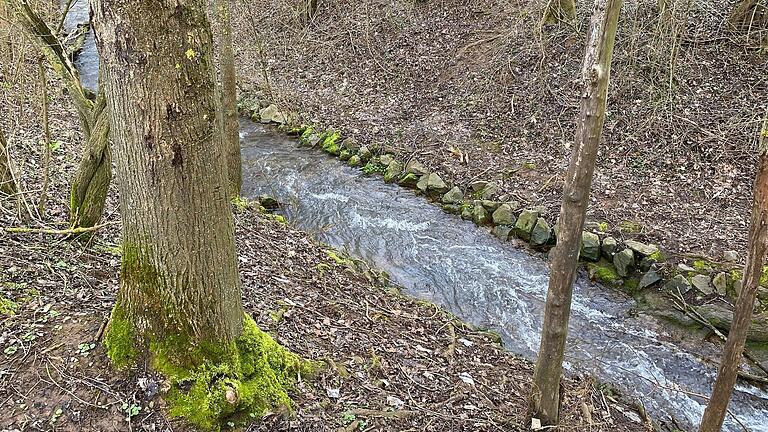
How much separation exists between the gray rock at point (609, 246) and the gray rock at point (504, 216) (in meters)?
1.37

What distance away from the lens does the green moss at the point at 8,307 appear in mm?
3309

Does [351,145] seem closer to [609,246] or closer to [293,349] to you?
[609,246]

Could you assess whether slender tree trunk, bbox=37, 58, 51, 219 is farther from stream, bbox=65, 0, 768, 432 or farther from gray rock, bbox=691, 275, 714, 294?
gray rock, bbox=691, 275, 714, 294

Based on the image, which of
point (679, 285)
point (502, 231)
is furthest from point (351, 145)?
point (679, 285)

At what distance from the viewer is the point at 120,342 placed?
9.44 ft

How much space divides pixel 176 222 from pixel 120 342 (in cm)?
79

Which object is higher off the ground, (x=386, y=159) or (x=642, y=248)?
(x=386, y=159)

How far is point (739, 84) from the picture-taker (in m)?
9.19

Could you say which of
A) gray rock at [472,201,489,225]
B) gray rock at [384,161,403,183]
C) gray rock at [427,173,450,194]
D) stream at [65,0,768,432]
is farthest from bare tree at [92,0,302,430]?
gray rock at [384,161,403,183]

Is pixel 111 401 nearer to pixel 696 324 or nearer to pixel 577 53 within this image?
pixel 696 324

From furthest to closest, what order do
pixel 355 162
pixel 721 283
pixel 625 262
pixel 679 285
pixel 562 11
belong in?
pixel 562 11
pixel 355 162
pixel 625 262
pixel 679 285
pixel 721 283

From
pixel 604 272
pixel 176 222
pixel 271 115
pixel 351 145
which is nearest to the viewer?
pixel 176 222

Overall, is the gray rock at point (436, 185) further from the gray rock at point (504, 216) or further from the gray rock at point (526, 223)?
the gray rock at point (526, 223)

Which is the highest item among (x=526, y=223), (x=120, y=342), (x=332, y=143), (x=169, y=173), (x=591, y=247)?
(x=169, y=173)
